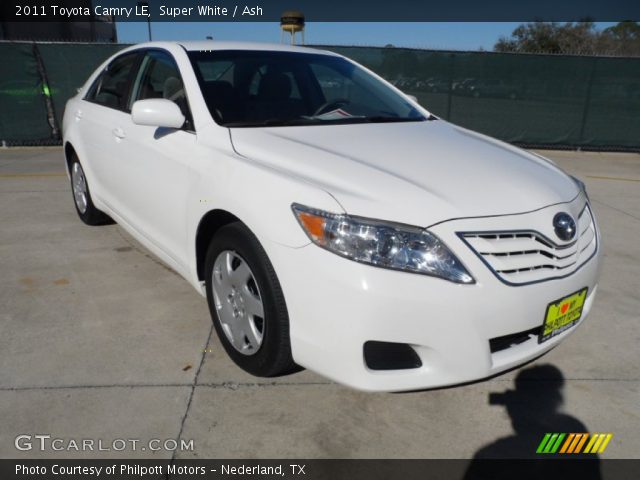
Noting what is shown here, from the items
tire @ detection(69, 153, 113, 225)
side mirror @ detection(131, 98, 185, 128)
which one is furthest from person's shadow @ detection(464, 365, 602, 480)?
tire @ detection(69, 153, 113, 225)

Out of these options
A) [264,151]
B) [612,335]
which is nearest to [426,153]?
[264,151]

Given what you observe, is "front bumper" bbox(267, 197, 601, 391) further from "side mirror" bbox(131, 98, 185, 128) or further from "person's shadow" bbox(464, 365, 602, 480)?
"side mirror" bbox(131, 98, 185, 128)

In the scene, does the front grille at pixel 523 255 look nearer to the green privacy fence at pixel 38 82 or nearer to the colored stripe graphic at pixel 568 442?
the colored stripe graphic at pixel 568 442

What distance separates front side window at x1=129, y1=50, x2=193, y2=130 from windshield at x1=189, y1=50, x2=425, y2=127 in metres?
0.18

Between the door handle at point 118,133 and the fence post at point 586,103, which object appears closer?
the door handle at point 118,133

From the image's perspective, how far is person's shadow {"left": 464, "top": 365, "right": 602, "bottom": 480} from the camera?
6.63 ft

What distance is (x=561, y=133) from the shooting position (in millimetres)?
10242

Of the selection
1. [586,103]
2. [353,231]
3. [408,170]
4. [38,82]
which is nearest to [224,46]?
[408,170]

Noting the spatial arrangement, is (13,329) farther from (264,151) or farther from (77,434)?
(264,151)

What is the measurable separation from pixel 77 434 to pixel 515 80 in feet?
33.2

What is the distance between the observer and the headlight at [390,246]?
6.20 feet

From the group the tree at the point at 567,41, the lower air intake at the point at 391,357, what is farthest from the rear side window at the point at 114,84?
the tree at the point at 567,41

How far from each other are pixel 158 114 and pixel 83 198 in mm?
2357

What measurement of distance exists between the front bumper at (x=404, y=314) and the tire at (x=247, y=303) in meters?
0.09
